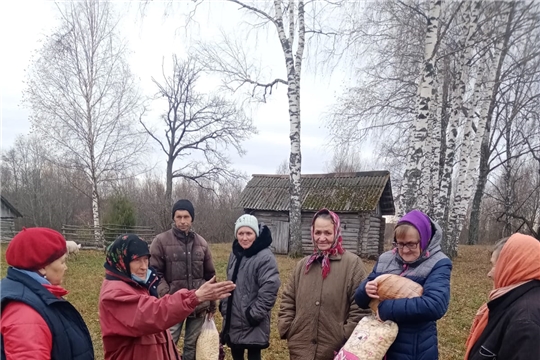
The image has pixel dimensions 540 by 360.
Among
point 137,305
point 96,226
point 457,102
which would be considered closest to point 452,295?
point 457,102

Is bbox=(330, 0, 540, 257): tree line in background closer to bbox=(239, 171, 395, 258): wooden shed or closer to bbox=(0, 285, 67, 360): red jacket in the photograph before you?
bbox=(239, 171, 395, 258): wooden shed

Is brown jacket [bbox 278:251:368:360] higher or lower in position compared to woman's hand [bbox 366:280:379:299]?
lower

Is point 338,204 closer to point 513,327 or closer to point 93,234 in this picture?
point 93,234

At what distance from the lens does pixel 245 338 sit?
3697 millimetres

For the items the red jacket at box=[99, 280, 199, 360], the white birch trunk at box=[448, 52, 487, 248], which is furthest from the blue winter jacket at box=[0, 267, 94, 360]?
the white birch trunk at box=[448, 52, 487, 248]

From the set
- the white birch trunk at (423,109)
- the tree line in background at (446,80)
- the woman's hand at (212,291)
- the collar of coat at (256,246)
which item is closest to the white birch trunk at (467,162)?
the tree line in background at (446,80)

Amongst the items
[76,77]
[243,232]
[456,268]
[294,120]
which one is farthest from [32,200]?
[243,232]

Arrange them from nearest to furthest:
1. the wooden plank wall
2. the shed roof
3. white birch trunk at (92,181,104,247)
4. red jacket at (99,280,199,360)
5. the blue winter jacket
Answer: the blue winter jacket, red jacket at (99,280,199,360), the wooden plank wall, white birch trunk at (92,181,104,247), the shed roof

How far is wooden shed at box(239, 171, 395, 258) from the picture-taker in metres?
17.0

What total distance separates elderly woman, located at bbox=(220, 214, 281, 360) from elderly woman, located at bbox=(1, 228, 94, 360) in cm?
179

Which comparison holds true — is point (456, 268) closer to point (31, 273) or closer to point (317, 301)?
point (317, 301)

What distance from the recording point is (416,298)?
2514 mm

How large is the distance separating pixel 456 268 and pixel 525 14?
8.12m

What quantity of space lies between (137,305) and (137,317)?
0.22ft
